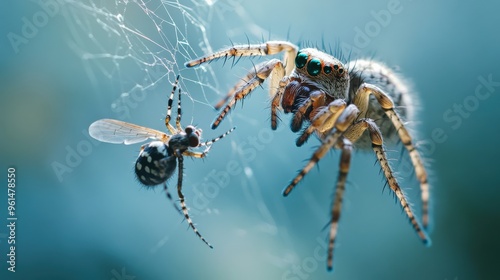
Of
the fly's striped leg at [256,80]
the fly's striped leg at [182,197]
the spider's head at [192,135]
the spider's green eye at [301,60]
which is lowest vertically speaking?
the fly's striped leg at [182,197]

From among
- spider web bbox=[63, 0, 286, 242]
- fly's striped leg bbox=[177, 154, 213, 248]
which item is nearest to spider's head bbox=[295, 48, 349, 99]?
spider web bbox=[63, 0, 286, 242]

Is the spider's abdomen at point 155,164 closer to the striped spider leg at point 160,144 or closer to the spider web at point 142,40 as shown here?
the striped spider leg at point 160,144

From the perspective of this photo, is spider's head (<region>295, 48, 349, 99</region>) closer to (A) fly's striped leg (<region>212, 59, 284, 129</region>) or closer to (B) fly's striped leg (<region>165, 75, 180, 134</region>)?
(A) fly's striped leg (<region>212, 59, 284, 129</region>)

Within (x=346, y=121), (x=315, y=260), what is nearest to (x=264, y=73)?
(x=346, y=121)

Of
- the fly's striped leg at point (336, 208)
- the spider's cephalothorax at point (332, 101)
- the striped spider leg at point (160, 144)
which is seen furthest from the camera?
the striped spider leg at point (160, 144)

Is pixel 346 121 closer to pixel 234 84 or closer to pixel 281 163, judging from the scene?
pixel 234 84

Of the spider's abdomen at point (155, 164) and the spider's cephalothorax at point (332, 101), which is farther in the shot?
the spider's abdomen at point (155, 164)

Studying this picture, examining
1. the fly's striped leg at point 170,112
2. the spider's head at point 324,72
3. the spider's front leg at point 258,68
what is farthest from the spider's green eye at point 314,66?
the fly's striped leg at point 170,112
